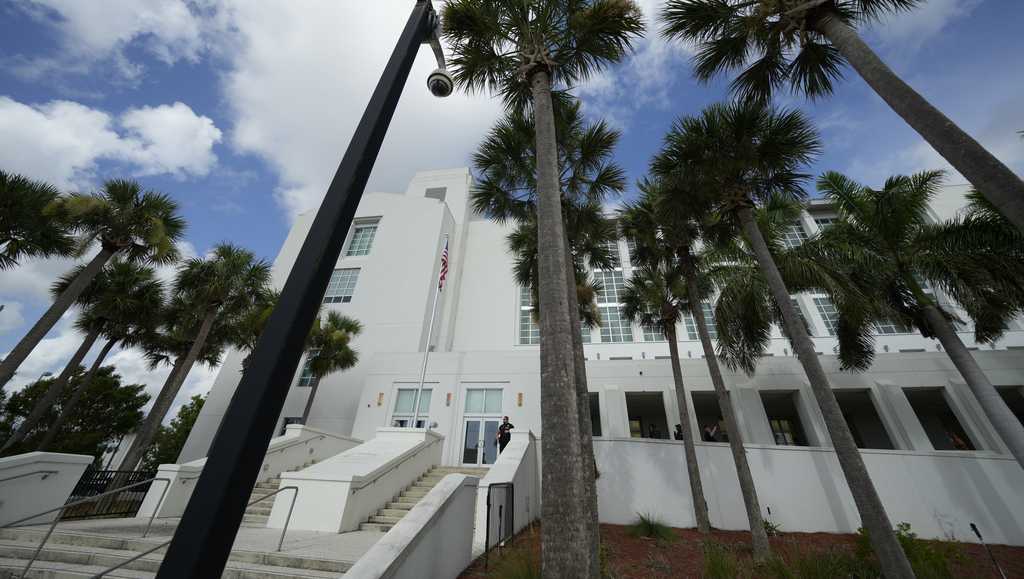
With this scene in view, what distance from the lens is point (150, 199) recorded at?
1304cm

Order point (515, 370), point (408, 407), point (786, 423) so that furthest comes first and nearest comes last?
1. point (786, 423)
2. point (408, 407)
3. point (515, 370)

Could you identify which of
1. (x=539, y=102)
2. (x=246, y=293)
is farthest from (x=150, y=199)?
(x=539, y=102)

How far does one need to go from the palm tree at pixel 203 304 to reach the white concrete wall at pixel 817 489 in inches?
620

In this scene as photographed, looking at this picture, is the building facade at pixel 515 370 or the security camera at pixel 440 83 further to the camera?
the building facade at pixel 515 370

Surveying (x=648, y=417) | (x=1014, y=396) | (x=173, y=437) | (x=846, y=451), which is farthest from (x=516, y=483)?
(x=173, y=437)

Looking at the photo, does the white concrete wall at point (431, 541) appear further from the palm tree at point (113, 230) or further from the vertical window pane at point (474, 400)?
the palm tree at point (113, 230)

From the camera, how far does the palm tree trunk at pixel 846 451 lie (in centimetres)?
602

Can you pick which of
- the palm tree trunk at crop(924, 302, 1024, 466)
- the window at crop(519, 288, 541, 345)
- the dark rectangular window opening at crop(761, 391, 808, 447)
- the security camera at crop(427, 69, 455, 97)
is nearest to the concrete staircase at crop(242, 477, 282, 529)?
the security camera at crop(427, 69, 455, 97)

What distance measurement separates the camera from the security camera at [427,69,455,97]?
4.95 m

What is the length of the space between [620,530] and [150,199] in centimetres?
1878

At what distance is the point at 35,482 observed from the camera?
741 cm

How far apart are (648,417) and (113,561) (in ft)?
77.9

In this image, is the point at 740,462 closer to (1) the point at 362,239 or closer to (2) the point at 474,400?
(2) the point at 474,400

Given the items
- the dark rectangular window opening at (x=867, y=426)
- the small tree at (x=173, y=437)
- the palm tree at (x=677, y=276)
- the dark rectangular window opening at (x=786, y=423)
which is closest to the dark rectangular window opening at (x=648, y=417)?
the dark rectangular window opening at (x=786, y=423)
